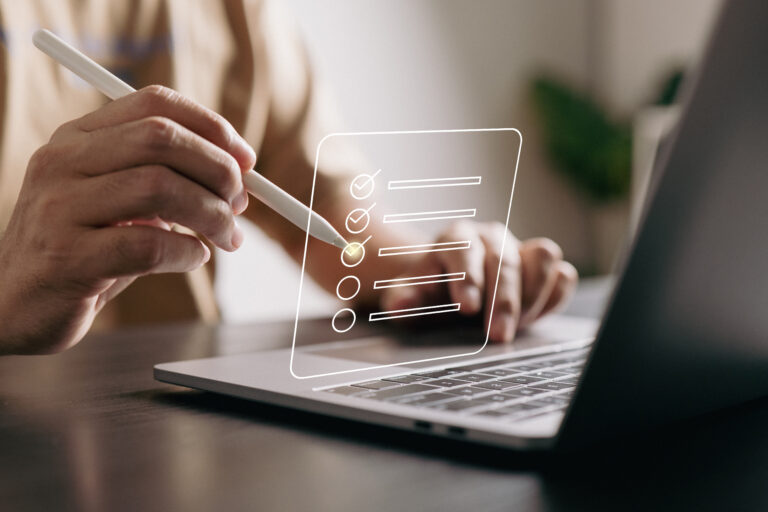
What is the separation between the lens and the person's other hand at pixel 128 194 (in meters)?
0.49

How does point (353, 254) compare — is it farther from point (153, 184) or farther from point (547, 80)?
point (547, 80)

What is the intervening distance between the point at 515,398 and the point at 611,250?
3491 millimetres

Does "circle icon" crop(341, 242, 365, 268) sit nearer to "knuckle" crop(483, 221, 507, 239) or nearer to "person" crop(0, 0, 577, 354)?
"person" crop(0, 0, 577, 354)

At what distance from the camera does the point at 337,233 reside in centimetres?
50

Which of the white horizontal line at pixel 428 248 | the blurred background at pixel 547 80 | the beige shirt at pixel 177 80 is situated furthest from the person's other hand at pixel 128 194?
the blurred background at pixel 547 80

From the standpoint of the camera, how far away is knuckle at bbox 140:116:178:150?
1.58 ft

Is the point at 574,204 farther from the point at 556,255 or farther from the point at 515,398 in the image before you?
the point at 515,398

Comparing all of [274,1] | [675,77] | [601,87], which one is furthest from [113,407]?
[601,87]

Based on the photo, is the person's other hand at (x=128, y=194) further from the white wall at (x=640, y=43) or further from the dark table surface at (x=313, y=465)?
the white wall at (x=640, y=43)

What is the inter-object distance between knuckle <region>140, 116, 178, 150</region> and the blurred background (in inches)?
89.0

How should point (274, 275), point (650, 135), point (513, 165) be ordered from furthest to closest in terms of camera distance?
point (650, 135) → point (274, 275) → point (513, 165)

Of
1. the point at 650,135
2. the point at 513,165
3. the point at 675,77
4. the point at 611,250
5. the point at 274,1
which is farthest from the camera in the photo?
the point at 611,250

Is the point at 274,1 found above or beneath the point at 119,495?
above

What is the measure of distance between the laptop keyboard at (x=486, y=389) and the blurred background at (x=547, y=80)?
90.7 inches
